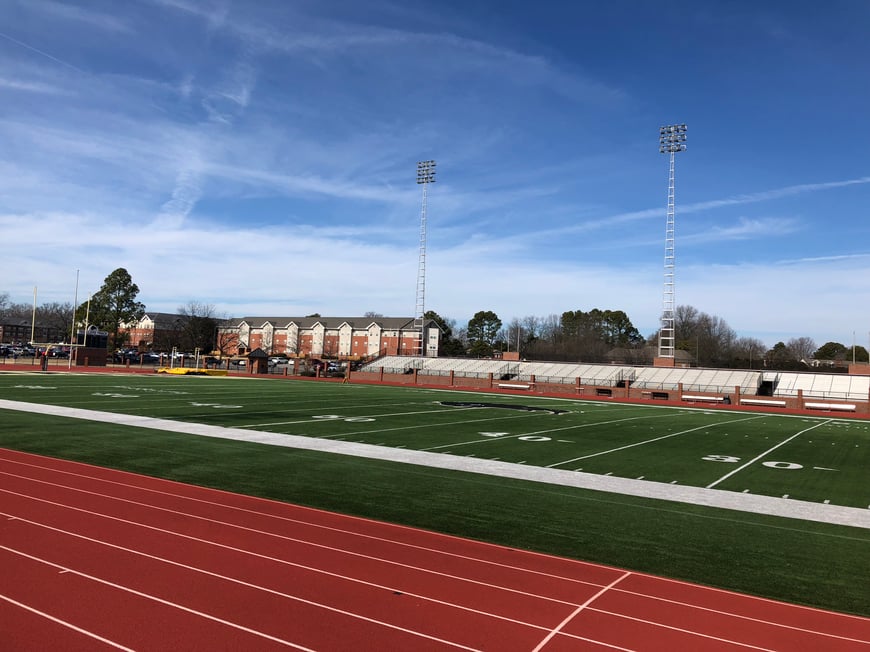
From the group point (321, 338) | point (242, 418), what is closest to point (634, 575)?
point (242, 418)

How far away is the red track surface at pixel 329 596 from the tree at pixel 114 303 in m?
86.5

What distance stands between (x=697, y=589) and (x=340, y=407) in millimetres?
23059

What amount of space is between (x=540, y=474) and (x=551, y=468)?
93cm

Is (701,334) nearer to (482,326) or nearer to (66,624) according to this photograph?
(482,326)

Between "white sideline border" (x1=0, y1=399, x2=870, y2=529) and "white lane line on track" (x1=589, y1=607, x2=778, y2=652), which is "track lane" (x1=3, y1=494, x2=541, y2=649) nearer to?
"white lane line on track" (x1=589, y1=607, x2=778, y2=652)

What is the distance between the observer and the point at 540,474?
14023 millimetres

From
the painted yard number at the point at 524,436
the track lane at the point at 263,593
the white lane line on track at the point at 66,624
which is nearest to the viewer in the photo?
the white lane line on track at the point at 66,624

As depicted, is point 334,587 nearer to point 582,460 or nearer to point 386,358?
point 582,460

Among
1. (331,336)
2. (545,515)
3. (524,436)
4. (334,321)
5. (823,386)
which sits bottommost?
(524,436)

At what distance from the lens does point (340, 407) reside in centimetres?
2883

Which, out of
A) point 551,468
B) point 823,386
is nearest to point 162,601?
point 551,468

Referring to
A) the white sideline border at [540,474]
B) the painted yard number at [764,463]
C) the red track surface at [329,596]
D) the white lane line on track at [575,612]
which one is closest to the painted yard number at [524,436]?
the white sideline border at [540,474]

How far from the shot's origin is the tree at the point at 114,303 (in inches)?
3388

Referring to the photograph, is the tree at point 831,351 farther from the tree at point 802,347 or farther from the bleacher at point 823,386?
the bleacher at point 823,386
